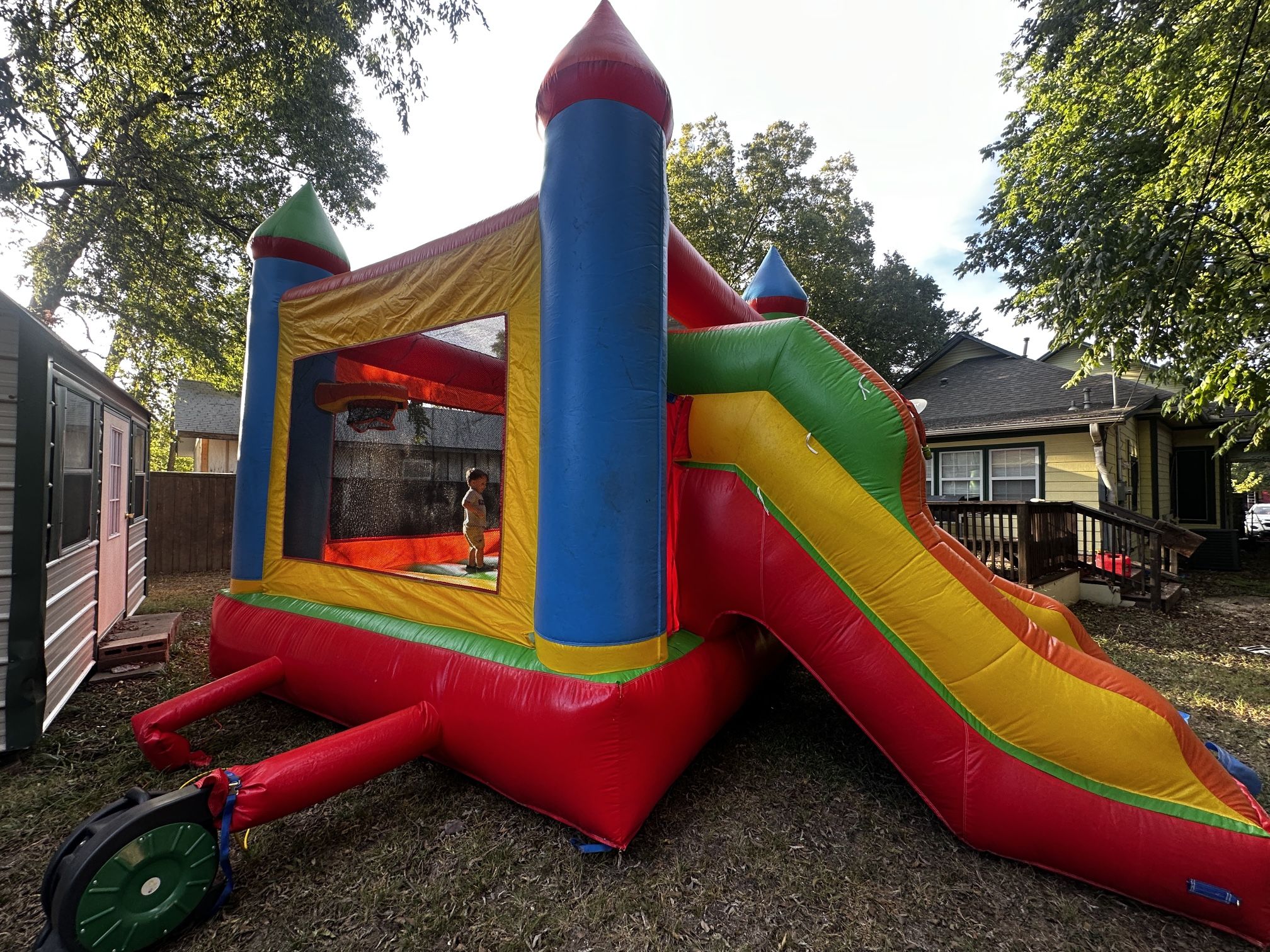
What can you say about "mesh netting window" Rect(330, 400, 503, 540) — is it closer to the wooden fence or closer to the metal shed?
the metal shed

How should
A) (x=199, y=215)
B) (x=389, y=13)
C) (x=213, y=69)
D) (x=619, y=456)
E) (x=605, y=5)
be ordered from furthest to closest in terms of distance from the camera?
(x=199, y=215) → (x=213, y=69) → (x=389, y=13) → (x=605, y=5) → (x=619, y=456)

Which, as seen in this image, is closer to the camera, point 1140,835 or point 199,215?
point 1140,835

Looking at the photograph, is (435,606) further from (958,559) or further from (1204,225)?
(1204,225)

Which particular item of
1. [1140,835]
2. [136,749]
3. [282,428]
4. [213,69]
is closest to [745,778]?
[1140,835]

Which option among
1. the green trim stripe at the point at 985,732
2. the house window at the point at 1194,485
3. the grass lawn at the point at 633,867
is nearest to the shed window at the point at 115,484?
the grass lawn at the point at 633,867

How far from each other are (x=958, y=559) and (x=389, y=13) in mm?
9546

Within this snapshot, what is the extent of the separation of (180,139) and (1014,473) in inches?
702

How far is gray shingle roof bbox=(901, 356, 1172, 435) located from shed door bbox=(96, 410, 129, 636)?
441 inches

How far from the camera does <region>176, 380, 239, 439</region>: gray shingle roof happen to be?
1795cm

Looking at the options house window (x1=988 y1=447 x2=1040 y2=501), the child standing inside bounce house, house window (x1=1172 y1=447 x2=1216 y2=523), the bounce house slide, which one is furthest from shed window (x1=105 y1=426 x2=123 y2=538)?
house window (x1=1172 y1=447 x2=1216 y2=523)

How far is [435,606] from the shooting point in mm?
2938

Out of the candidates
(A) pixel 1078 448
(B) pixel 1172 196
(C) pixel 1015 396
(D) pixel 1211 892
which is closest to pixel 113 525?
(D) pixel 1211 892

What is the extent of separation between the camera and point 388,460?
375cm

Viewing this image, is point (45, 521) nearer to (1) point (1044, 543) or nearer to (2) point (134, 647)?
(2) point (134, 647)
